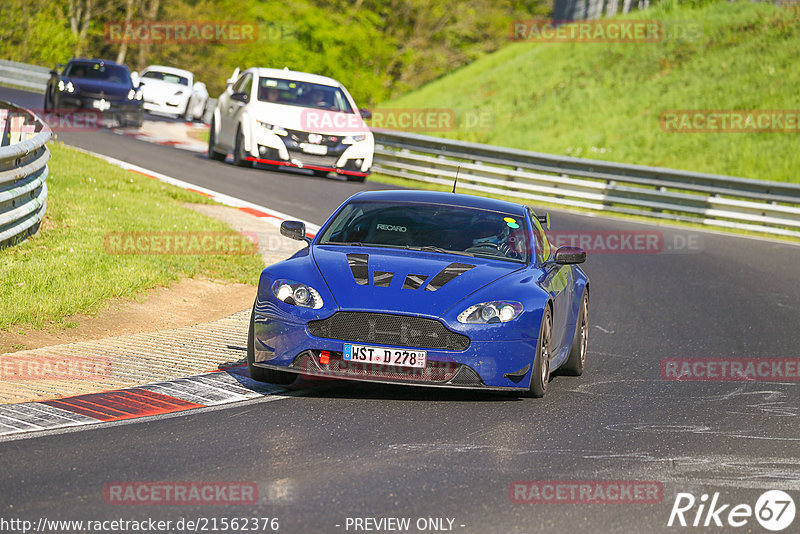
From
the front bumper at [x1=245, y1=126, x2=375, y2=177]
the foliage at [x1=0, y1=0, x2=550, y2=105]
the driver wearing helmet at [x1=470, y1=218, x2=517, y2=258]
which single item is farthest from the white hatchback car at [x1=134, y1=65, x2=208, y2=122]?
the driver wearing helmet at [x1=470, y1=218, x2=517, y2=258]

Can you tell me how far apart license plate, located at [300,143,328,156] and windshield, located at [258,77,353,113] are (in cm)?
78

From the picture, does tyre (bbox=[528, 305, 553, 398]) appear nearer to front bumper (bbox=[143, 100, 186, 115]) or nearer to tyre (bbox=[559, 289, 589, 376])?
tyre (bbox=[559, 289, 589, 376])

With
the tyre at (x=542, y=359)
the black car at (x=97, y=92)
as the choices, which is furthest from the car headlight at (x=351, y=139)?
the tyre at (x=542, y=359)

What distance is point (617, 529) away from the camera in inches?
211

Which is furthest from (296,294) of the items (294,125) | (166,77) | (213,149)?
(166,77)

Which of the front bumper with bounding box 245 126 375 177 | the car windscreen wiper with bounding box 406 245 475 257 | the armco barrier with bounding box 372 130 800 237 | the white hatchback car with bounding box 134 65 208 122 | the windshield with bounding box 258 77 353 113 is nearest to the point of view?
the car windscreen wiper with bounding box 406 245 475 257

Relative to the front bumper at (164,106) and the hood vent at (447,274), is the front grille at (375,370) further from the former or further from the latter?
the front bumper at (164,106)

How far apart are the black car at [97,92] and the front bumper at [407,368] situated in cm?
2341

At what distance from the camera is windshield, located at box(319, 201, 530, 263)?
8.81m

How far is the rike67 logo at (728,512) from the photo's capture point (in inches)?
217

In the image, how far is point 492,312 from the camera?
7770 mm

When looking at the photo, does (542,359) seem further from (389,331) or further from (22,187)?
(22,187)

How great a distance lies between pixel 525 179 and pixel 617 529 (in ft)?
65.9

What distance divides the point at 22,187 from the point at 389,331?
586cm
